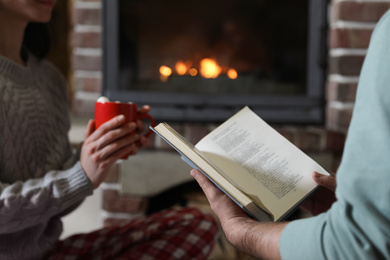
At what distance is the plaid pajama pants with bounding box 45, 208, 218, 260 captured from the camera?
0.97 metres

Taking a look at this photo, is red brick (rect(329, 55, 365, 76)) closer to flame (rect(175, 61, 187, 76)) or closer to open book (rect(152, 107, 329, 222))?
flame (rect(175, 61, 187, 76))

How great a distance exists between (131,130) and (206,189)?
0.78ft

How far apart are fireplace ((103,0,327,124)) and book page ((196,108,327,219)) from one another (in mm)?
758

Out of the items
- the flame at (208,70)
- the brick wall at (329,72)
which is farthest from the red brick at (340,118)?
the flame at (208,70)

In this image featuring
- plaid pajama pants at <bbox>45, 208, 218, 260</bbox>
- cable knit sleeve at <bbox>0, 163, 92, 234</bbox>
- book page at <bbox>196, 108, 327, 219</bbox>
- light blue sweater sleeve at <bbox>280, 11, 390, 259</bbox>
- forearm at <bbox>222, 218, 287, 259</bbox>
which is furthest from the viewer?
plaid pajama pants at <bbox>45, 208, 218, 260</bbox>

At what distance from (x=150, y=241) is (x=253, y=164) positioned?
1.41ft

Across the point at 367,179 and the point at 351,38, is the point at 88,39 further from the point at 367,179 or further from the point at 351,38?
the point at 367,179

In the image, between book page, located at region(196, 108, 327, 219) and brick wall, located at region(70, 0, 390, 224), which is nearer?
book page, located at region(196, 108, 327, 219)

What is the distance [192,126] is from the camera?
1.40 meters

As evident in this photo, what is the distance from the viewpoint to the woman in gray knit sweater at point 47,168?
80 cm

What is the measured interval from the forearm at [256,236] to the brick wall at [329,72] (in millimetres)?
794

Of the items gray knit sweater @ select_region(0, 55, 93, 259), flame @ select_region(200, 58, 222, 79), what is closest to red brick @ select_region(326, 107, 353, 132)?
flame @ select_region(200, 58, 222, 79)

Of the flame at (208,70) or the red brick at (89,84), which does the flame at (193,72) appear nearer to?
the flame at (208,70)

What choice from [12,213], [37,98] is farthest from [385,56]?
[37,98]
